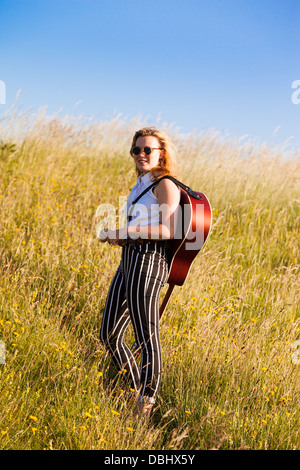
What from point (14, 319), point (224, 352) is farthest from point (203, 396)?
point (14, 319)

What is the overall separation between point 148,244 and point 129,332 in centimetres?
123

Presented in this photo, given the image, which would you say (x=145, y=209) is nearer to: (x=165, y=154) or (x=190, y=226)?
(x=190, y=226)

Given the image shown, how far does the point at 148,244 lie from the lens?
258cm

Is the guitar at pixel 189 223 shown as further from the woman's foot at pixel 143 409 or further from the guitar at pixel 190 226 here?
the woman's foot at pixel 143 409

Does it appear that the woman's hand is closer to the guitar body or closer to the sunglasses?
the guitar body

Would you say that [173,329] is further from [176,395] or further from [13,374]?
[13,374]

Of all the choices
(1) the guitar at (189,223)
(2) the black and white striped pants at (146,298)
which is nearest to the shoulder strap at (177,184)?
(1) the guitar at (189,223)

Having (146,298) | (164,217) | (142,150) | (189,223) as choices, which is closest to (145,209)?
(164,217)

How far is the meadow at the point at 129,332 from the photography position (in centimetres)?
250

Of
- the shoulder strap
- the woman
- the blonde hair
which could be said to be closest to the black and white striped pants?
the woman

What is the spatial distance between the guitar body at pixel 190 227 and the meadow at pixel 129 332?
31cm

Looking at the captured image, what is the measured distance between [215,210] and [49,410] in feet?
14.2

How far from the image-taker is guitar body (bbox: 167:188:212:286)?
2.56 meters

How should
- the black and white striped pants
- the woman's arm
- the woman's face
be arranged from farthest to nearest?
the woman's face
the black and white striped pants
the woman's arm
